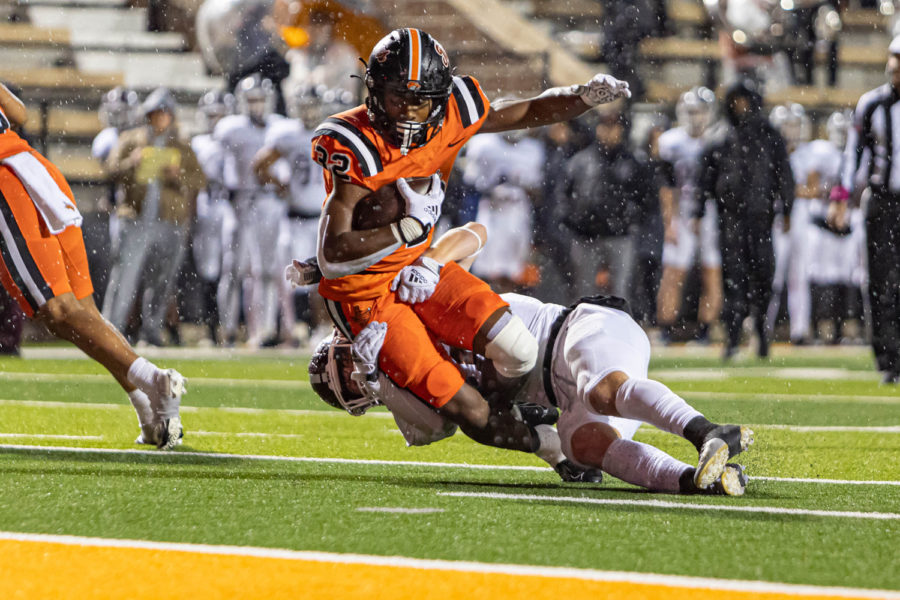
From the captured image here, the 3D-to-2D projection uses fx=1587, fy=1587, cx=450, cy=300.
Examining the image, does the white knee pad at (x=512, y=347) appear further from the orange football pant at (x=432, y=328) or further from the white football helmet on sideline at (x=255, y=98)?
the white football helmet on sideline at (x=255, y=98)

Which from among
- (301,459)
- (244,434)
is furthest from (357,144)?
(244,434)

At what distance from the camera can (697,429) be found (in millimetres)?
3779

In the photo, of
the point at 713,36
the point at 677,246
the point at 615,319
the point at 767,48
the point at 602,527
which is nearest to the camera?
the point at 602,527

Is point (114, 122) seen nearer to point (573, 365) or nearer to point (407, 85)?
point (407, 85)

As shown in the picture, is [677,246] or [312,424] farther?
[677,246]

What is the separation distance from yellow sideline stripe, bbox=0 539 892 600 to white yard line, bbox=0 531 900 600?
0.04ft

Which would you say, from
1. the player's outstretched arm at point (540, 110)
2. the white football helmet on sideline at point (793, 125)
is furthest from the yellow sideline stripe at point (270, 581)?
the white football helmet on sideline at point (793, 125)

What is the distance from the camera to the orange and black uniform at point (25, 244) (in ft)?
16.2

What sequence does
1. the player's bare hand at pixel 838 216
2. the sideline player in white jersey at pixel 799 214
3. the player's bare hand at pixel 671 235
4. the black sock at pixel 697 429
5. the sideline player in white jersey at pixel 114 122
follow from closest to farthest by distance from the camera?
1. the black sock at pixel 697 429
2. the player's bare hand at pixel 838 216
3. the sideline player in white jersey at pixel 114 122
4. the player's bare hand at pixel 671 235
5. the sideline player in white jersey at pixel 799 214

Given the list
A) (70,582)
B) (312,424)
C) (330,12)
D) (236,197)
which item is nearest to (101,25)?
(330,12)

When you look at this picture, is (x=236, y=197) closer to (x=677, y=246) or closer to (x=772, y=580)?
(x=677, y=246)

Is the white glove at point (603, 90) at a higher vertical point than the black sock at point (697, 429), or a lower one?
higher

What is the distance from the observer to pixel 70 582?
2.81 m

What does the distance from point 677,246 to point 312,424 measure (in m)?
7.35
